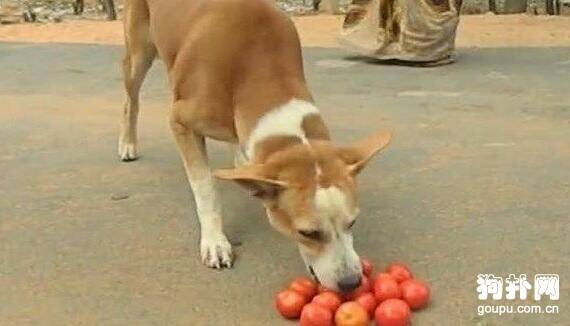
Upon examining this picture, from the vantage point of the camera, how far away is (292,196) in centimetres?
365

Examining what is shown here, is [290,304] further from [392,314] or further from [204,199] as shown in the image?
[204,199]

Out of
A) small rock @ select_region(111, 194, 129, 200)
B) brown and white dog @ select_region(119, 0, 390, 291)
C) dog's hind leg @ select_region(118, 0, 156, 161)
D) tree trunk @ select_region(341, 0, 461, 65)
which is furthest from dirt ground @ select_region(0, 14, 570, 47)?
brown and white dog @ select_region(119, 0, 390, 291)

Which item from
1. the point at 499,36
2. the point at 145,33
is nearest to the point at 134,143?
the point at 145,33

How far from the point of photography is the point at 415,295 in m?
3.69

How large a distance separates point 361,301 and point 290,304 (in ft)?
0.83

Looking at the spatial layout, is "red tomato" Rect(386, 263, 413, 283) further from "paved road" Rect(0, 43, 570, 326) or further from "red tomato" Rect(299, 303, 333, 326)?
"red tomato" Rect(299, 303, 333, 326)

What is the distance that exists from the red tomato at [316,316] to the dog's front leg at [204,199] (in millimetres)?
730

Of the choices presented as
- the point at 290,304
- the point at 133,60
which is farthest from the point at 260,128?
the point at 133,60

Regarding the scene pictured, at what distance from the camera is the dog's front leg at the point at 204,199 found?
13.8 feet

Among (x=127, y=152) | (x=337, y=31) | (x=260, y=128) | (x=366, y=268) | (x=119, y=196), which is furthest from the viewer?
(x=337, y=31)

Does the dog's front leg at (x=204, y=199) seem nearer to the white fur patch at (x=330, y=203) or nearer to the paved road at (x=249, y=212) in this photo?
the paved road at (x=249, y=212)

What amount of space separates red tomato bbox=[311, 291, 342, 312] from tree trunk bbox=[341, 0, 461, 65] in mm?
6000

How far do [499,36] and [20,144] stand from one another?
6394mm

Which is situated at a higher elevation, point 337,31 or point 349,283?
point 349,283
